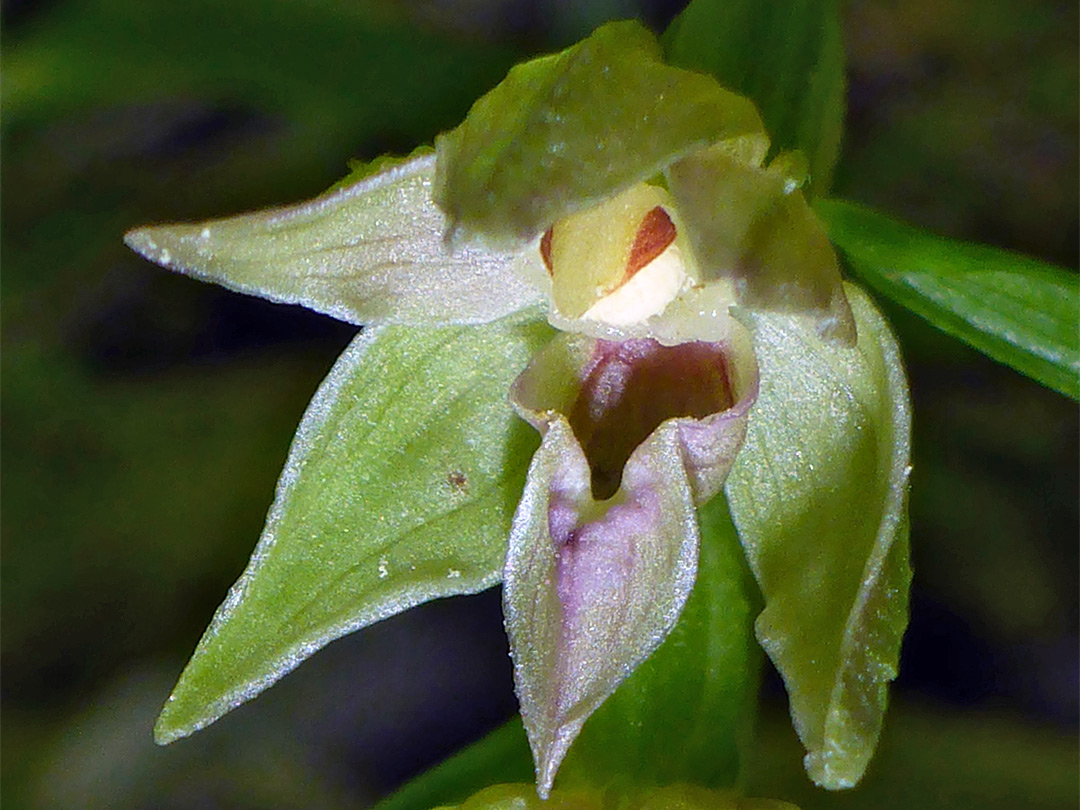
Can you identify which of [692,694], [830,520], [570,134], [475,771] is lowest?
[475,771]

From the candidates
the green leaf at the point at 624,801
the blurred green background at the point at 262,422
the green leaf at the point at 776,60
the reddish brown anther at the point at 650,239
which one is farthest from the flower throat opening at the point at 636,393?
the blurred green background at the point at 262,422

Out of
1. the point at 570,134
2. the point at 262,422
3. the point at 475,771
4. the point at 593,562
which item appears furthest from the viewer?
the point at 262,422

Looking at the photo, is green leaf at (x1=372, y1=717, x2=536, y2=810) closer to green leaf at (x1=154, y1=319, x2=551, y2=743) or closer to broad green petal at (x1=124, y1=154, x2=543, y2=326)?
green leaf at (x1=154, y1=319, x2=551, y2=743)

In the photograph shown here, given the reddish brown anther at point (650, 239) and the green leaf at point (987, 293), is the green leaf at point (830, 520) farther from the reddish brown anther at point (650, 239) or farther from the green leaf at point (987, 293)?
the reddish brown anther at point (650, 239)

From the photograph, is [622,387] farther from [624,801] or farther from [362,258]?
[624,801]

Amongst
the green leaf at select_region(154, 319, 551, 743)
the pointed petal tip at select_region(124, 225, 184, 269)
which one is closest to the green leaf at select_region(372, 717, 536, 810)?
the green leaf at select_region(154, 319, 551, 743)

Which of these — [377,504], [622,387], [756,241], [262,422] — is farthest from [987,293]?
[262,422]

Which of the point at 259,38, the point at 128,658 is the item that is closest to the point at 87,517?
the point at 128,658

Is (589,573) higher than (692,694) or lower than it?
higher
